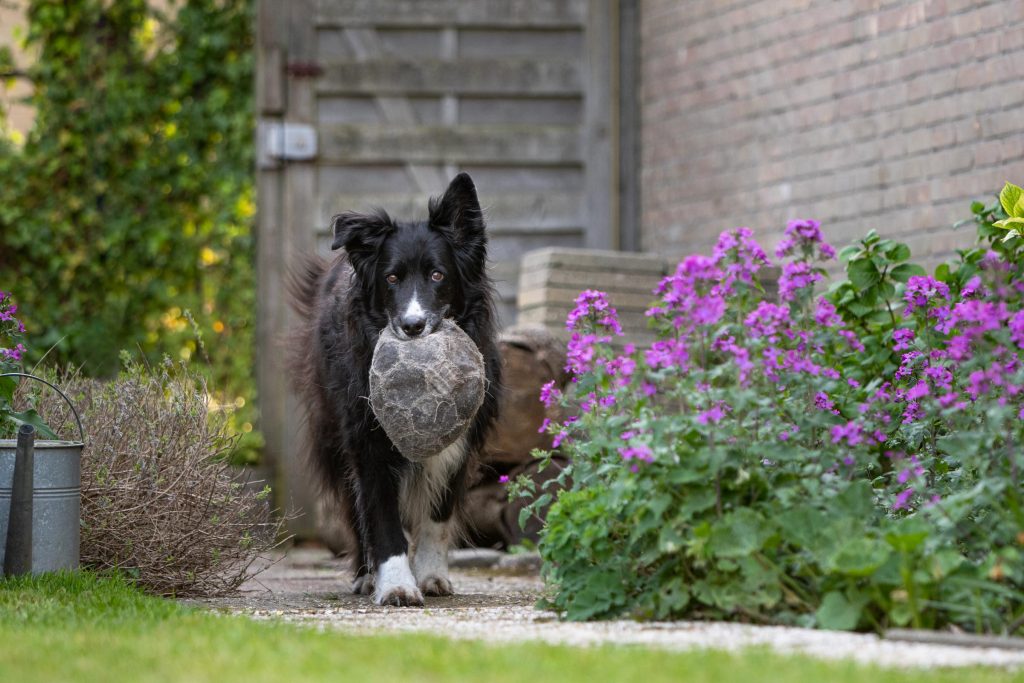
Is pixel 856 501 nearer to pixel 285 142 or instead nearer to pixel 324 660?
pixel 324 660

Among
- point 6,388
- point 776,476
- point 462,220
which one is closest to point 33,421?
point 6,388

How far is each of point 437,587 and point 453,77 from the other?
3.76m

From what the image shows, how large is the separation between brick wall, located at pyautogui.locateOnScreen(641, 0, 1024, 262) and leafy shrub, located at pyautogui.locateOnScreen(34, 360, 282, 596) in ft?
10.2

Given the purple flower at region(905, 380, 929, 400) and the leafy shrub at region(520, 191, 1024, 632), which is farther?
the purple flower at region(905, 380, 929, 400)

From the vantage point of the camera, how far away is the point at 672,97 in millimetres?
7797

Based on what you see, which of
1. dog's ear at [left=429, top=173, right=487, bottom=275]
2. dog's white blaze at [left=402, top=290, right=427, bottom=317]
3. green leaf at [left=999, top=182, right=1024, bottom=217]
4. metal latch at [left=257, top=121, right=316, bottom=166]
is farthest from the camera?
metal latch at [left=257, top=121, right=316, bottom=166]

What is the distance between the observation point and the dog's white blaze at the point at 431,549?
16.4 feet

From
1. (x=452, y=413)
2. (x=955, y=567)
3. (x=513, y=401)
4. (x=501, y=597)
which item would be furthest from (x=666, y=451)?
(x=513, y=401)

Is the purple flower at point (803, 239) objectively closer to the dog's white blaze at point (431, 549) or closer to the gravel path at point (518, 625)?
the gravel path at point (518, 625)

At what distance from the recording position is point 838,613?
3311 millimetres

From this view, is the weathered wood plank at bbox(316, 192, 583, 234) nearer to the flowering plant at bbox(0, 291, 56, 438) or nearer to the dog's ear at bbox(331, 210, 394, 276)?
the dog's ear at bbox(331, 210, 394, 276)

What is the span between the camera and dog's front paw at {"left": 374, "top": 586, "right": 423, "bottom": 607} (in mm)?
4453

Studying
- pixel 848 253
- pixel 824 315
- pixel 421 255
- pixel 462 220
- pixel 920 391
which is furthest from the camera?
pixel 848 253

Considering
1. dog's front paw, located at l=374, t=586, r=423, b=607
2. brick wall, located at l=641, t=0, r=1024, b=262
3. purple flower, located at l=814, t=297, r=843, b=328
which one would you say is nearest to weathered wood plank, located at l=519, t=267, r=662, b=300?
brick wall, located at l=641, t=0, r=1024, b=262
